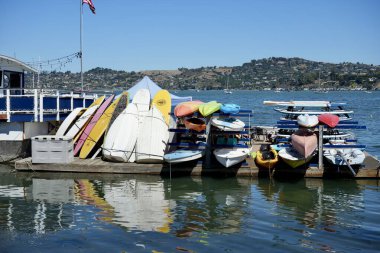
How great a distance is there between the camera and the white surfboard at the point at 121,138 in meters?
16.6

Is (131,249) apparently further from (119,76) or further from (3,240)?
(119,76)

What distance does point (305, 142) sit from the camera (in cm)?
1500

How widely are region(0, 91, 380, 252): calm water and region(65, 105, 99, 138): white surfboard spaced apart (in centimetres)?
237

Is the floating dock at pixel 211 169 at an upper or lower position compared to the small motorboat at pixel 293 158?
lower

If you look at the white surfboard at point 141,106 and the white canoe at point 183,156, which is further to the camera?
the white surfboard at point 141,106

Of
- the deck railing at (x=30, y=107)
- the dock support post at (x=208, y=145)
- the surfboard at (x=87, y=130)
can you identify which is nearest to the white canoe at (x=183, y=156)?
the dock support post at (x=208, y=145)

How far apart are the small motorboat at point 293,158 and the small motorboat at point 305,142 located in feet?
0.59

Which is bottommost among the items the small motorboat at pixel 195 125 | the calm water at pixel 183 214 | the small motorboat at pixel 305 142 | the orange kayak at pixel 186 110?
the calm water at pixel 183 214

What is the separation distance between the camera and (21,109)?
18719mm

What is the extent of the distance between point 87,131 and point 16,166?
9.36ft

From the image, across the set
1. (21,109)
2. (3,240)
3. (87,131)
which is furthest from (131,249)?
(21,109)

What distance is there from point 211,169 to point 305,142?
10.3ft

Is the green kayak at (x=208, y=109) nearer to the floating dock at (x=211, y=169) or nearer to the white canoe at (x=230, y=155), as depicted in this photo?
the white canoe at (x=230, y=155)

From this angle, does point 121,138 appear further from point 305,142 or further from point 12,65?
point 12,65
